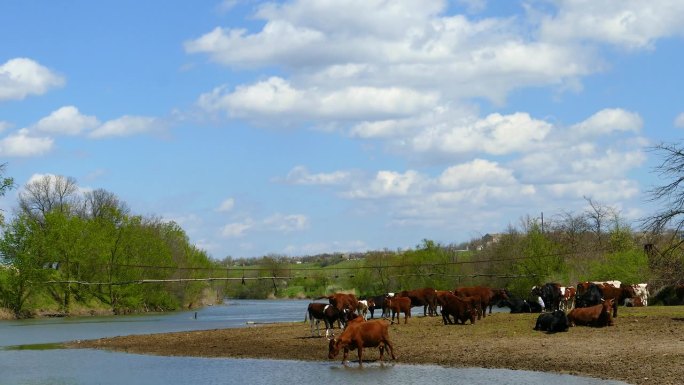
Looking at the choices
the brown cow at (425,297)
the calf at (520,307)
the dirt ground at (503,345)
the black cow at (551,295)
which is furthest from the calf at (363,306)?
the black cow at (551,295)

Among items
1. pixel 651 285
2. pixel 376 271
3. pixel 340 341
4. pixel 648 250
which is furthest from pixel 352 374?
pixel 376 271

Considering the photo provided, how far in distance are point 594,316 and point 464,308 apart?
243 inches

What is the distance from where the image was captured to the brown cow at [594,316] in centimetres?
3216

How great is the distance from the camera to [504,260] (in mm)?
86375

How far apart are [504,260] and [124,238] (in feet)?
127

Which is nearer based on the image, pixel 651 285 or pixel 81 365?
pixel 81 365

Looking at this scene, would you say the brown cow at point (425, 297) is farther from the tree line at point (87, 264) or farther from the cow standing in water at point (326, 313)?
the tree line at point (87, 264)

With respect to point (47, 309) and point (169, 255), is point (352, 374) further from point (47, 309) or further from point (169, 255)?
point (169, 255)

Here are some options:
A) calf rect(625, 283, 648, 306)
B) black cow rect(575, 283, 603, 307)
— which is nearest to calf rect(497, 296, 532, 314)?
calf rect(625, 283, 648, 306)

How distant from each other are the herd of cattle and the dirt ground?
602 mm

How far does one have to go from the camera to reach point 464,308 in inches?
1457

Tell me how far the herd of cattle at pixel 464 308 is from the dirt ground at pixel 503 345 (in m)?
0.60

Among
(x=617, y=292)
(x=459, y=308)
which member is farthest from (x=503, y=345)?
(x=617, y=292)

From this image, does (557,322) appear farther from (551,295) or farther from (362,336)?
(551,295)
